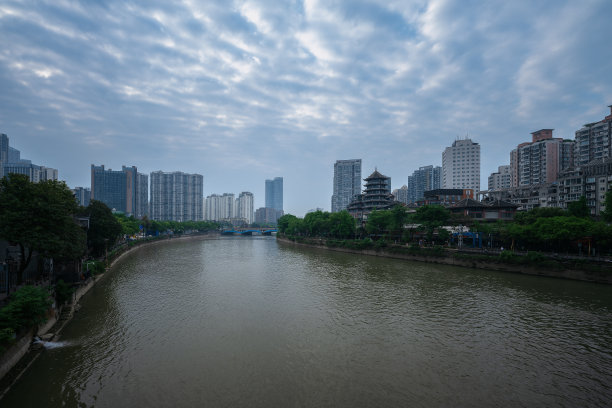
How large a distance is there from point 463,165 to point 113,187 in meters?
141

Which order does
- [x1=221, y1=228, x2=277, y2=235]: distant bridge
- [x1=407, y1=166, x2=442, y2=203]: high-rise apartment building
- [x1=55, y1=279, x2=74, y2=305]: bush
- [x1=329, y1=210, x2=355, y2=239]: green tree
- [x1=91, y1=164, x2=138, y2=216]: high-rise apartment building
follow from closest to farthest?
[x1=55, y1=279, x2=74, y2=305]: bush → [x1=329, y1=210, x2=355, y2=239]: green tree → [x1=221, y1=228, x2=277, y2=235]: distant bridge → [x1=91, y1=164, x2=138, y2=216]: high-rise apartment building → [x1=407, y1=166, x2=442, y2=203]: high-rise apartment building

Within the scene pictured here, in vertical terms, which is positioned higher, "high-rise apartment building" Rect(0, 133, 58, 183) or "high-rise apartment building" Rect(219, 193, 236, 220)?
"high-rise apartment building" Rect(0, 133, 58, 183)

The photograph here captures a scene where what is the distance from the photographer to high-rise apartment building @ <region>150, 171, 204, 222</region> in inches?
5418

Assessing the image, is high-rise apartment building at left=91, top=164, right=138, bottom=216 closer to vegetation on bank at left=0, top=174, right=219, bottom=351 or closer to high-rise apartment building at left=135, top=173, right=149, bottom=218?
high-rise apartment building at left=135, top=173, right=149, bottom=218

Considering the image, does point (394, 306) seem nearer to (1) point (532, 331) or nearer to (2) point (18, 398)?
(1) point (532, 331)

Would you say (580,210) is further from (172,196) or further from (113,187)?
(113,187)

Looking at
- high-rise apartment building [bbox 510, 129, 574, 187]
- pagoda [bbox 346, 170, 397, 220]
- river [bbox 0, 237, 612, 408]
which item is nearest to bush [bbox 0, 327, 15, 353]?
river [bbox 0, 237, 612, 408]

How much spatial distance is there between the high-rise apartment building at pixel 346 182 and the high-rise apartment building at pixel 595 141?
307 ft

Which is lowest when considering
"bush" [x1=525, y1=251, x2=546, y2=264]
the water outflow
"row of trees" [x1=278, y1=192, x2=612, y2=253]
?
the water outflow

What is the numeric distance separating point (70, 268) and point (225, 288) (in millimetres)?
10813

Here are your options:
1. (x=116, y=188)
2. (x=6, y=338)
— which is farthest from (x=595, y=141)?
(x=116, y=188)

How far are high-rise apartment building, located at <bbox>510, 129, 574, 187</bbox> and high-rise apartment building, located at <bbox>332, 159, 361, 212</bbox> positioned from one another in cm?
7806

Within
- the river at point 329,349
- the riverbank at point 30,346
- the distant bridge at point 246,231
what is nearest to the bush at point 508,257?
the river at point 329,349

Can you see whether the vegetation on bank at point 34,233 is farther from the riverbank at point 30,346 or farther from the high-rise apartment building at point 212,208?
the high-rise apartment building at point 212,208
